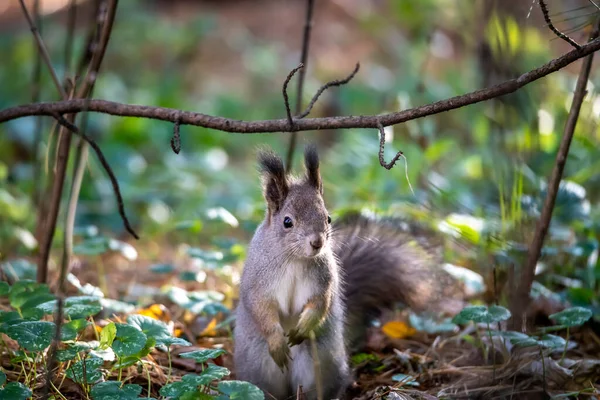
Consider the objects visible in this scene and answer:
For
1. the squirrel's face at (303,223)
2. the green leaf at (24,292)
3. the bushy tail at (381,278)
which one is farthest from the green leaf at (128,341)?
the bushy tail at (381,278)

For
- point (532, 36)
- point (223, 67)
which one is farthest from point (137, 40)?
point (532, 36)

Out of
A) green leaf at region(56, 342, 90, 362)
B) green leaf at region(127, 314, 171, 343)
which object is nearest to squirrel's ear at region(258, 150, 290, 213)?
green leaf at region(127, 314, 171, 343)

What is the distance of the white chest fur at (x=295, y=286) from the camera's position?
247cm

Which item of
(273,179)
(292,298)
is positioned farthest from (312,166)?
(292,298)

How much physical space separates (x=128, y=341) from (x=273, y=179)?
→ 0.69 meters

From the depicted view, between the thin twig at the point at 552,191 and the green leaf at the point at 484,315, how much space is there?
11 centimetres

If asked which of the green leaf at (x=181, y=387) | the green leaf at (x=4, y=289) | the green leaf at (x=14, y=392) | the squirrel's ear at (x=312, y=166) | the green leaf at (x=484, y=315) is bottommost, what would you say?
the green leaf at (x=14, y=392)

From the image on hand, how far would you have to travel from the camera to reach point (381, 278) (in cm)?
291

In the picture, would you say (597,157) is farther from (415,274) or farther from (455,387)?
(455,387)

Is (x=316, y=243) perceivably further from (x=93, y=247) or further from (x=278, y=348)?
(x=93, y=247)

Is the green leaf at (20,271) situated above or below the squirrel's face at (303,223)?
below

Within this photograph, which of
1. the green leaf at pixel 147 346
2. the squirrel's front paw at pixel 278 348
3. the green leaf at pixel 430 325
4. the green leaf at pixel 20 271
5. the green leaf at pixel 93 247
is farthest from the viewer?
the green leaf at pixel 20 271

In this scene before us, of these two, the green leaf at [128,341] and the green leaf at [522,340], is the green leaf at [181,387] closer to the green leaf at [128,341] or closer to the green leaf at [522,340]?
the green leaf at [128,341]

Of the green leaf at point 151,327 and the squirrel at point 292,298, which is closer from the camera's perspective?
the green leaf at point 151,327
